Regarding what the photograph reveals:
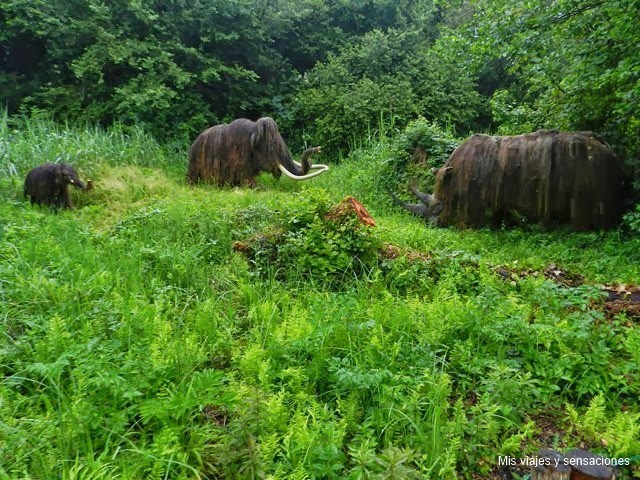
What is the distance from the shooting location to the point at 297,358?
8.41 ft

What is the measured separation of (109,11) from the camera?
1161cm

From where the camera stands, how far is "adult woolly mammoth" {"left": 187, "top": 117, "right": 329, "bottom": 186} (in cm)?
806

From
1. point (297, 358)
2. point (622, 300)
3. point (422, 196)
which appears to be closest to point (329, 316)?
point (297, 358)

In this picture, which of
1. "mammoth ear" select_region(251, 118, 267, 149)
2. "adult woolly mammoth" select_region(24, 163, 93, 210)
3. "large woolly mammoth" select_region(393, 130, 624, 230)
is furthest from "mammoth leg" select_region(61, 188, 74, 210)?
"large woolly mammoth" select_region(393, 130, 624, 230)

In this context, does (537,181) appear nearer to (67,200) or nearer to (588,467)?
(588,467)

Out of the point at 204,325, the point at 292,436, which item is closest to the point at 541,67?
the point at 204,325

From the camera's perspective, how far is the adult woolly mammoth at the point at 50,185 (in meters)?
5.97

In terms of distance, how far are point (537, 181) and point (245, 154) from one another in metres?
4.89

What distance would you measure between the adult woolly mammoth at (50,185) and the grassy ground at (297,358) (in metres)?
1.59

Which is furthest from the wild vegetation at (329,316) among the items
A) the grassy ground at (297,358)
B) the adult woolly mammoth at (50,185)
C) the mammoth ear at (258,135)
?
the mammoth ear at (258,135)

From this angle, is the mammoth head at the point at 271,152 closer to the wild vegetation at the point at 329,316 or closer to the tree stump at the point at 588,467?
the wild vegetation at the point at 329,316

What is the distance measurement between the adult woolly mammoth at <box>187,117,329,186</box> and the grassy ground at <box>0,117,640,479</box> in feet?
12.2

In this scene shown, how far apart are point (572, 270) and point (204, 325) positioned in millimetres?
3244

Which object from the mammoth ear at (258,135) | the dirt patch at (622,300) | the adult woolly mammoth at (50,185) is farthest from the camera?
the mammoth ear at (258,135)
